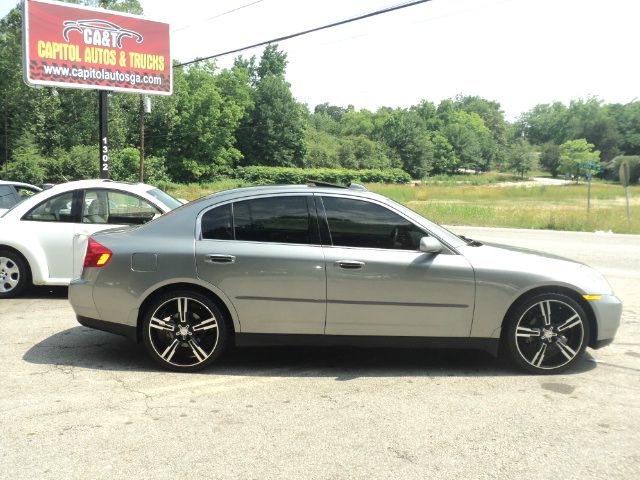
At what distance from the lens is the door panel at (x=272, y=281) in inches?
181

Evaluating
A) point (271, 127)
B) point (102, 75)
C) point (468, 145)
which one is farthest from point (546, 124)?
point (102, 75)

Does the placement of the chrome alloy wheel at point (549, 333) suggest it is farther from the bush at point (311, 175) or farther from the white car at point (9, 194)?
the bush at point (311, 175)

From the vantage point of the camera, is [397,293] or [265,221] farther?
[265,221]

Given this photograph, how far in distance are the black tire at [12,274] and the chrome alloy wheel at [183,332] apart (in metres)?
3.73

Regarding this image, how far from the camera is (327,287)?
180 inches

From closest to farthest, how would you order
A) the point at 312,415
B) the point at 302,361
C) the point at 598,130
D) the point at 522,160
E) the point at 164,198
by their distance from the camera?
1. the point at 312,415
2. the point at 302,361
3. the point at 164,198
4. the point at 522,160
5. the point at 598,130

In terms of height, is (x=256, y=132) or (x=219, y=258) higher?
(x=256, y=132)

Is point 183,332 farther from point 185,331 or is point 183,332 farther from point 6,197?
point 6,197

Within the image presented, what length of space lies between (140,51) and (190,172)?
1963 inches

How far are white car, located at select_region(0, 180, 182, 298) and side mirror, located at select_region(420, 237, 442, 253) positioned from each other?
424 centimetres

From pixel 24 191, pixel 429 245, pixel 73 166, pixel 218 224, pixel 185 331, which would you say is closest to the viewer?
pixel 429 245

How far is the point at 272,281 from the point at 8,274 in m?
4.70

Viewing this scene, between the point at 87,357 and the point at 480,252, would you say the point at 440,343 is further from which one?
the point at 87,357

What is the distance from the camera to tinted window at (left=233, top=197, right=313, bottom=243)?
473 centimetres
